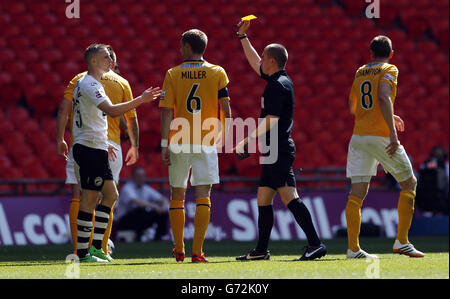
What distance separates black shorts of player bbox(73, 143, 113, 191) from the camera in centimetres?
721

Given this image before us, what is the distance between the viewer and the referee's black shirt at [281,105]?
7.35 metres

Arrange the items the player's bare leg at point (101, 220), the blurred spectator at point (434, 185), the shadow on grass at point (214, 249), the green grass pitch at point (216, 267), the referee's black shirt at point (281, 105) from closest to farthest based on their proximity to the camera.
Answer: the green grass pitch at point (216, 267)
the referee's black shirt at point (281, 105)
the player's bare leg at point (101, 220)
the shadow on grass at point (214, 249)
the blurred spectator at point (434, 185)

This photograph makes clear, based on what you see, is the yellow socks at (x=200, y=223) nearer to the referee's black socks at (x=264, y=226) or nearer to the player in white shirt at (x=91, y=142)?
the referee's black socks at (x=264, y=226)

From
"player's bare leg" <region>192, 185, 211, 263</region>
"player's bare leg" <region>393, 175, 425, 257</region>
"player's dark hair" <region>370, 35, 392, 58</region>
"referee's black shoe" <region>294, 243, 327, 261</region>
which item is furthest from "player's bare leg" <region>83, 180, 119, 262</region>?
"player's dark hair" <region>370, 35, 392, 58</region>

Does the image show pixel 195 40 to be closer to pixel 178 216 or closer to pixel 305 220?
pixel 178 216

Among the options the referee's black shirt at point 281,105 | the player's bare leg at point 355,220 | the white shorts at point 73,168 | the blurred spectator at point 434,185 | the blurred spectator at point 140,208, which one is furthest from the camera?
the blurred spectator at point 434,185

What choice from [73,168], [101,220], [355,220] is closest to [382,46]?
[355,220]

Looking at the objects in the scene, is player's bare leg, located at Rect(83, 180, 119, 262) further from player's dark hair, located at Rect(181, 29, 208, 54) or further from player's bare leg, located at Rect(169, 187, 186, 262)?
player's dark hair, located at Rect(181, 29, 208, 54)

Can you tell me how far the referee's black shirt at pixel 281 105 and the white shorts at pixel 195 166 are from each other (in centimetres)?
52

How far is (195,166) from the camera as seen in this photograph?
730 cm

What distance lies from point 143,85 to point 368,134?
836cm

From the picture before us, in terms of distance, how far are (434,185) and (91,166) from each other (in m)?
7.48

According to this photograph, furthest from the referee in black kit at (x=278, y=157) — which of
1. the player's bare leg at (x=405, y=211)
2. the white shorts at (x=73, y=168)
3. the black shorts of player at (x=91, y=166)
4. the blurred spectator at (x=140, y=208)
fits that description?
the blurred spectator at (x=140, y=208)

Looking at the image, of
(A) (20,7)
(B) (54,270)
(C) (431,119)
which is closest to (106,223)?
(B) (54,270)
